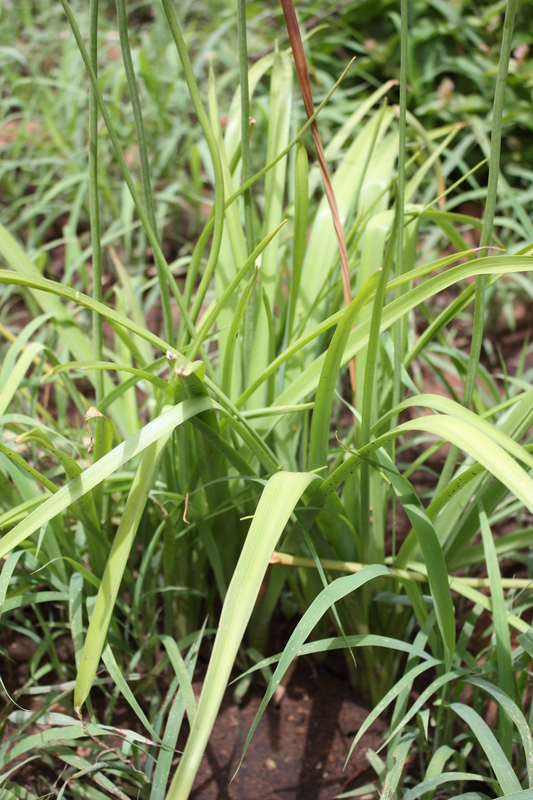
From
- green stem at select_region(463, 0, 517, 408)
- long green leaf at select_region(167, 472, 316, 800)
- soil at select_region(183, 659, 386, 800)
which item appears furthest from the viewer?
soil at select_region(183, 659, 386, 800)

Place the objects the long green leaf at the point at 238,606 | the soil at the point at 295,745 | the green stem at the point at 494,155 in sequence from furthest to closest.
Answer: the soil at the point at 295,745, the green stem at the point at 494,155, the long green leaf at the point at 238,606

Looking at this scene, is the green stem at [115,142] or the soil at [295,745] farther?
the soil at [295,745]

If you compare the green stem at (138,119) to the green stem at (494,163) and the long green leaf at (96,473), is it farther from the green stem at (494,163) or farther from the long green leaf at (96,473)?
the green stem at (494,163)

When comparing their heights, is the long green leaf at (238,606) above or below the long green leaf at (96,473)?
below

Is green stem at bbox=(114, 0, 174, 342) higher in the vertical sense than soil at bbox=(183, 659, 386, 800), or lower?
higher

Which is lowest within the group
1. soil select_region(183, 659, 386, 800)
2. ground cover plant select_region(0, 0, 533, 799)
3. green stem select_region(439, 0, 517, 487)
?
soil select_region(183, 659, 386, 800)

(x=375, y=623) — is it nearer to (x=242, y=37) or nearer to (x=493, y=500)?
(x=493, y=500)

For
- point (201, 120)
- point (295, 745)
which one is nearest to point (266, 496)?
point (201, 120)

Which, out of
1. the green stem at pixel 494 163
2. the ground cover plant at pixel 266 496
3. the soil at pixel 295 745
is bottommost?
the soil at pixel 295 745

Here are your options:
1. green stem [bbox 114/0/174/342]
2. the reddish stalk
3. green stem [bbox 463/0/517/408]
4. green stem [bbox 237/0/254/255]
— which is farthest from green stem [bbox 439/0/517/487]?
green stem [bbox 114/0/174/342]

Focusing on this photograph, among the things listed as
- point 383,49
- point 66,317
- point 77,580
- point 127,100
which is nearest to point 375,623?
point 77,580

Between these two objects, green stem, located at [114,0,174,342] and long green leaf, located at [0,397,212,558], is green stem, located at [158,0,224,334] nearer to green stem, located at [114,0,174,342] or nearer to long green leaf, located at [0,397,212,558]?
green stem, located at [114,0,174,342]

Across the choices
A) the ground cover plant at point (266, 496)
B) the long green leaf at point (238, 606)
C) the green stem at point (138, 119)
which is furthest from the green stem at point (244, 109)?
the long green leaf at point (238, 606)

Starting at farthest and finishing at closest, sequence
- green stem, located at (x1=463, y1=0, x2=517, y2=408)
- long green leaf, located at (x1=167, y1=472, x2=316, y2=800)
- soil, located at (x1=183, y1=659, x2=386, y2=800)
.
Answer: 1. soil, located at (x1=183, y1=659, x2=386, y2=800)
2. green stem, located at (x1=463, y1=0, x2=517, y2=408)
3. long green leaf, located at (x1=167, y1=472, x2=316, y2=800)
